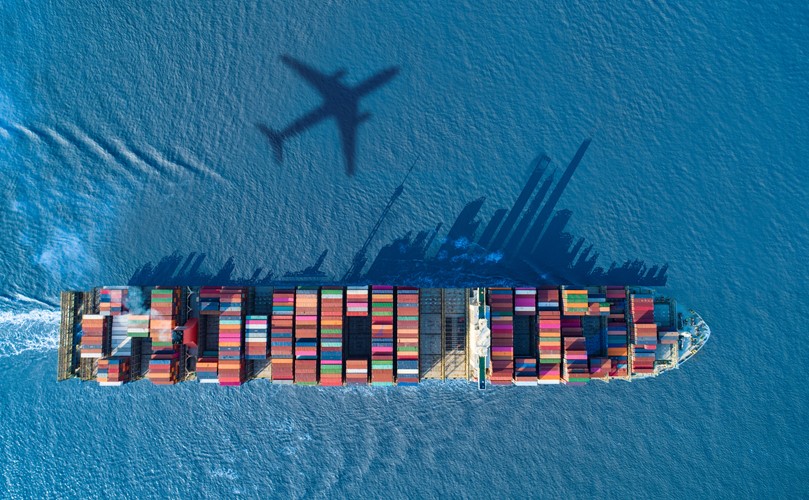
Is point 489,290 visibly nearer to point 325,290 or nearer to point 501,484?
point 325,290

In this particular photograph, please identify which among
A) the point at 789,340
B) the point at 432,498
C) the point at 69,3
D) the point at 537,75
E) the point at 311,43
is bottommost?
the point at 432,498

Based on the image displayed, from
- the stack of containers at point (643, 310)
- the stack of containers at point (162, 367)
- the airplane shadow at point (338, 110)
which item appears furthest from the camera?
the airplane shadow at point (338, 110)

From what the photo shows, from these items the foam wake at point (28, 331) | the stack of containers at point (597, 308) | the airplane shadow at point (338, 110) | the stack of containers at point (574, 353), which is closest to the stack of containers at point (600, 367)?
the stack of containers at point (574, 353)

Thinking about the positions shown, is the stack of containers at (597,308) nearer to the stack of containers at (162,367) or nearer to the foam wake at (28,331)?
the stack of containers at (162,367)

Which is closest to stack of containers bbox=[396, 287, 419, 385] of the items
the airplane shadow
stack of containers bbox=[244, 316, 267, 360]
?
stack of containers bbox=[244, 316, 267, 360]

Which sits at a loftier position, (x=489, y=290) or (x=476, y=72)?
(x=476, y=72)

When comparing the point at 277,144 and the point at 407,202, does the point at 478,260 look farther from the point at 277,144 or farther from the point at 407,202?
the point at 277,144

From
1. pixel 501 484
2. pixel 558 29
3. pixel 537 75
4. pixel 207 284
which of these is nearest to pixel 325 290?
pixel 207 284
